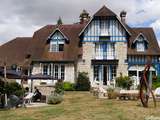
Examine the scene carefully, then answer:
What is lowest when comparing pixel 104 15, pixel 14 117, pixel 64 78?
pixel 14 117

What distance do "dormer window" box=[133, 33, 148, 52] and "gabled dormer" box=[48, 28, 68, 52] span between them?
7.99 m

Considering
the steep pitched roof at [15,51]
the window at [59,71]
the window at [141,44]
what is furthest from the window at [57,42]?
the window at [141,44]

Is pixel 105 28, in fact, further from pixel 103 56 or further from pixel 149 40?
pixel 149 40

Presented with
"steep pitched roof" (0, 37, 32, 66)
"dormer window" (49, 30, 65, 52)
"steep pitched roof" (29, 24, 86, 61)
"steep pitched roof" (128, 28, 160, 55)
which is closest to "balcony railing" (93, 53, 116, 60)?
"steep pitched roof" (128, 28, 160, 55)

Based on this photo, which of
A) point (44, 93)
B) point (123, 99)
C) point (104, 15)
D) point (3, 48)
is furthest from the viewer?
point (3, 48)

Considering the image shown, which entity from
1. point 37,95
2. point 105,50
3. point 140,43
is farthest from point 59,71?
point 37,95

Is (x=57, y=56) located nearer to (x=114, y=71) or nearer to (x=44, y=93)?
(x=114, y=71)

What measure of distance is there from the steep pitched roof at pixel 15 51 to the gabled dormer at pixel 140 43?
13069 mm

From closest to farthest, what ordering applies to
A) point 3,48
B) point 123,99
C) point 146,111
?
point 146,111 < point 123,99 < point 3,48

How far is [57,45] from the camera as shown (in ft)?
158

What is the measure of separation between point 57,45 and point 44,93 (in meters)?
18.3

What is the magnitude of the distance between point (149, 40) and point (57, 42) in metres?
10.5

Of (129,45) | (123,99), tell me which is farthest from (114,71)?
(123,99)

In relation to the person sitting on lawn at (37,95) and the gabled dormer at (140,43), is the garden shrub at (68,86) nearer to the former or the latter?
the gabled dormer at (140,43)
